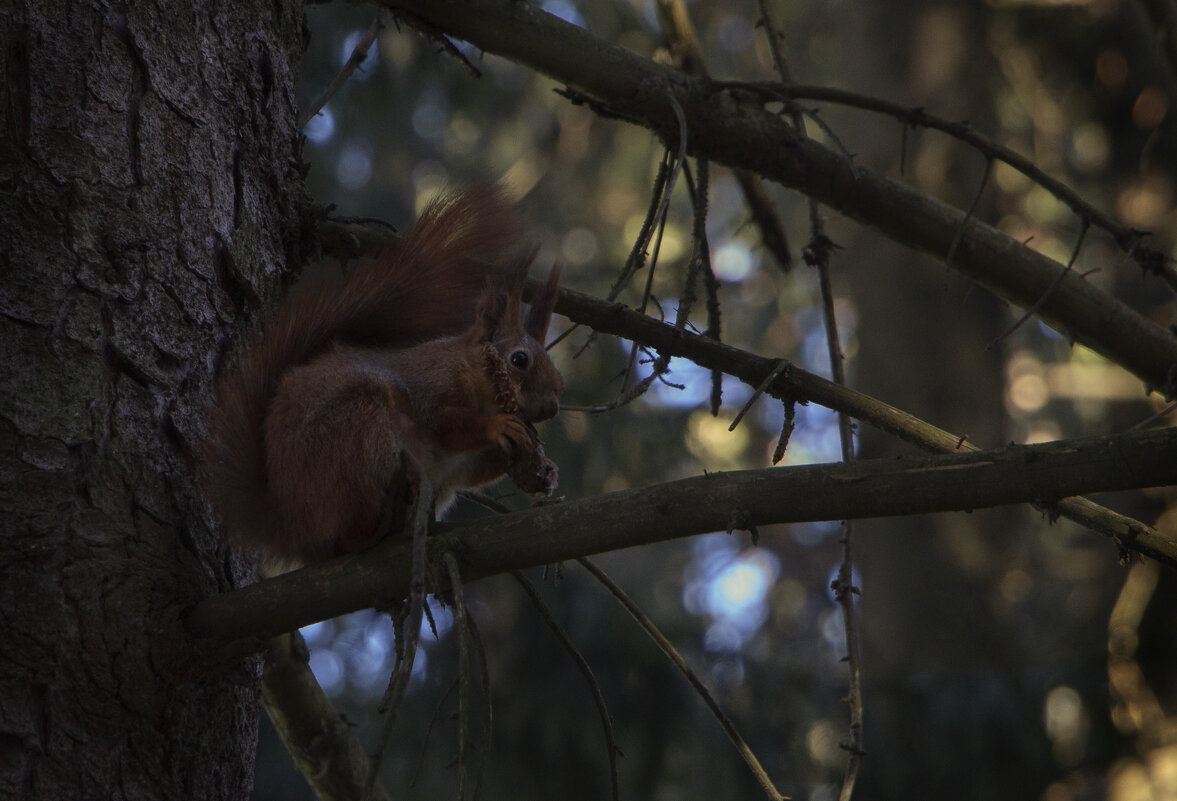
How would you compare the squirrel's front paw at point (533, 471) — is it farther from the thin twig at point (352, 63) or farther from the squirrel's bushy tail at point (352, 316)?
the thin twig at point (352, 63)

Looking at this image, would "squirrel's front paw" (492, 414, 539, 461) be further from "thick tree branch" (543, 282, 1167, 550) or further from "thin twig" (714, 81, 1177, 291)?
"thin twig" (714, 81, 1177, 291)

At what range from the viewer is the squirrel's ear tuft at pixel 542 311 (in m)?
1.87

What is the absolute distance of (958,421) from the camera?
17.1 ft

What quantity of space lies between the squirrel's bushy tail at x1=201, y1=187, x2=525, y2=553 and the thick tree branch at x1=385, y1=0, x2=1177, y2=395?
25 cm

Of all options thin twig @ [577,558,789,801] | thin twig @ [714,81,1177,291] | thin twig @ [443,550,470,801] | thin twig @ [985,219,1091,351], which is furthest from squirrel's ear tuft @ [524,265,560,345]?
thin twig @ [443,550,470,801]

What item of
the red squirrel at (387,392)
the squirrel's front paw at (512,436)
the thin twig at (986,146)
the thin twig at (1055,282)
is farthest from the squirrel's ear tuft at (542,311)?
the thin twig at (1055,282)

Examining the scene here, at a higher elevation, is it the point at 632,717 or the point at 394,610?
the point at 632,717

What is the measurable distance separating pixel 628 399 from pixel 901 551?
422cm

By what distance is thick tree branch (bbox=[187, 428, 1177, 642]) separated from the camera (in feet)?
3.50

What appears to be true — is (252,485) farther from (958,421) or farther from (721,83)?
(958,421)

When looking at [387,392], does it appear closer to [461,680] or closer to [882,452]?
[461,680]

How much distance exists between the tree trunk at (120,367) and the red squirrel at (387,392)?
0.07 m

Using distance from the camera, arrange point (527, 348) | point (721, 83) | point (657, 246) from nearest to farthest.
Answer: point (657, 246) → point (721, 83) → point (527, 348)

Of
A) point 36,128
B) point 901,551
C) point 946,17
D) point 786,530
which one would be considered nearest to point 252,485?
point 36,128
